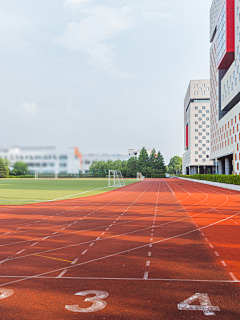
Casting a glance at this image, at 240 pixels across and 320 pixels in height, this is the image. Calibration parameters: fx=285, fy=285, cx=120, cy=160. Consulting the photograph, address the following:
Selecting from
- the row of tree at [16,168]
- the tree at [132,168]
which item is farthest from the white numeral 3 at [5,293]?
the tree at [132,168]

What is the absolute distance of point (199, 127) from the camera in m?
115

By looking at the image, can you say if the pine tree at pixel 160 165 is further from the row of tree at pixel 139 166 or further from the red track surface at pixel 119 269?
the red track surface at pixel 119 269

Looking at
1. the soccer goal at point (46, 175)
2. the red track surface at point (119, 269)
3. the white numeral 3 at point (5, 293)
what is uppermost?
the soccer goal at point (46, 175)

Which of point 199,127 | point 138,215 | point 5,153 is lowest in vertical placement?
point 138,215

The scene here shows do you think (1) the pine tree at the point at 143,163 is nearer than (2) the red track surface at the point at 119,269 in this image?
No

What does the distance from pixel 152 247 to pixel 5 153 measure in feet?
400

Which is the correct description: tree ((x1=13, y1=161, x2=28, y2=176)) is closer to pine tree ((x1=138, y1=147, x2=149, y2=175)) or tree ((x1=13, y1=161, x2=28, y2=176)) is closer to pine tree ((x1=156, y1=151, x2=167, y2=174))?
pine tree ((x1=138, y1=147, x2=149, y2=175))

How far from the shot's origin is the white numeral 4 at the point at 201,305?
4359mm

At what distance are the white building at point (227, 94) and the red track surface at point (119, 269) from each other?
1768 inches

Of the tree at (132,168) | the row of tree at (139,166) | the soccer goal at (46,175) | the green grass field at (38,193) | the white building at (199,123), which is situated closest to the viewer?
the green grass field at (38,193)

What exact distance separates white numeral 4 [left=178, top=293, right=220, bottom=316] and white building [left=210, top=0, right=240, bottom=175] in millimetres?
49281

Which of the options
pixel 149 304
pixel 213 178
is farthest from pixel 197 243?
pixel 213 178

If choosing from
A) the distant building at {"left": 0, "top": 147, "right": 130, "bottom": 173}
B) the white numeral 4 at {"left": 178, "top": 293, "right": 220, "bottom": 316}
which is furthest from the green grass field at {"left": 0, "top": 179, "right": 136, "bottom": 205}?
the distant building at {"left": 0, "top": 147, "right": 130, "bottom": 173}

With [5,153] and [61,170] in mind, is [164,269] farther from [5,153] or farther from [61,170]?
[5,153]
